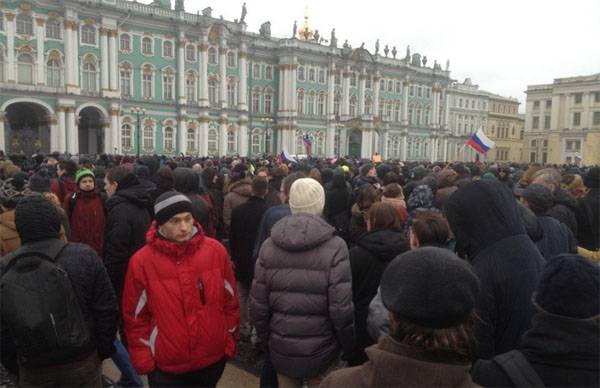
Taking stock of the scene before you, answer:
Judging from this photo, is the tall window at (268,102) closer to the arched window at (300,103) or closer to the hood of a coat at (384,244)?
the arched window at (300,103)

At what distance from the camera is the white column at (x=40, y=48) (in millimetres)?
31906

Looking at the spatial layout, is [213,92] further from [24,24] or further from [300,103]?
[24,24]

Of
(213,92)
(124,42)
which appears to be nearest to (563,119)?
(213,92)

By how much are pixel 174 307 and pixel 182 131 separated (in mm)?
37823

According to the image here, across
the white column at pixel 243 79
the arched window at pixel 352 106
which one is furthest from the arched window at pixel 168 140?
the arched window at pixel 352 106

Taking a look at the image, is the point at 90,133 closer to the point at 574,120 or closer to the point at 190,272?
the point at 190,272

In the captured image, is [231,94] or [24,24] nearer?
[24,24]

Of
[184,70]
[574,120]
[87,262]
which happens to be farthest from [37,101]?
[574,120]

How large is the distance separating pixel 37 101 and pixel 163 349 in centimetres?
3438

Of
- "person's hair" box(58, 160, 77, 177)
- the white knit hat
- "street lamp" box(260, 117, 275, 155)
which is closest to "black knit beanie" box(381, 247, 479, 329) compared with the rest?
the white knit hat

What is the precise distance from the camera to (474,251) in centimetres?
279

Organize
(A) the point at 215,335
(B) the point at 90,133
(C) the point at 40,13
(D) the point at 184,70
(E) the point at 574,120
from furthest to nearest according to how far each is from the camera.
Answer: (E) the point at 574,120
(D) the point at 184,70
(B) the point at 90,133
(C) the point at 40,13
(A) the point at 215,335

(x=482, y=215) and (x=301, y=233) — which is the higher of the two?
(x=482, y=215)

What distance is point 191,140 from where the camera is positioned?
40344mm
